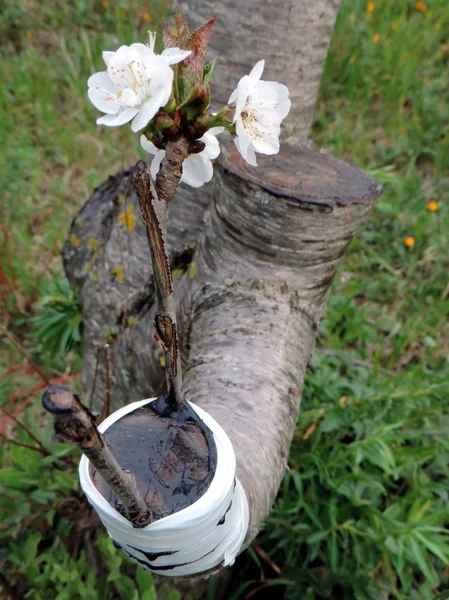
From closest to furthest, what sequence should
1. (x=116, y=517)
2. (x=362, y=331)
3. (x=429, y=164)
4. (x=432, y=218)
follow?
(x=116, y=517) < (x=362, y=331) < (x=432, y=218) < (x=429, y=164)

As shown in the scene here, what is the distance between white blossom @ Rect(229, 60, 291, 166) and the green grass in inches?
38.5

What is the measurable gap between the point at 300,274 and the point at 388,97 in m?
2.28

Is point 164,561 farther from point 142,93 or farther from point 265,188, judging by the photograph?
point 265,188

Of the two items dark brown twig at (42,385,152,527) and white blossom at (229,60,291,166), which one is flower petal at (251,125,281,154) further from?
dark brown twig at (42,385,152,527)

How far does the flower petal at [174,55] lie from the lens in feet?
1.67

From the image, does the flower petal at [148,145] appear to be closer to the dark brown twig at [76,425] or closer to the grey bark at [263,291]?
the dark brown twig at [76,425]

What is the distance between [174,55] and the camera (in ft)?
1.71

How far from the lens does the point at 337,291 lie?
2359mm

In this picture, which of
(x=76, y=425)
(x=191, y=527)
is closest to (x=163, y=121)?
(x=76, y=425)

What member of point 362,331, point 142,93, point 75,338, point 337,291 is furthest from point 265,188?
point 337,291

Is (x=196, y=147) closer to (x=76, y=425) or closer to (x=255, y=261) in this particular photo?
(x=76, y=425)

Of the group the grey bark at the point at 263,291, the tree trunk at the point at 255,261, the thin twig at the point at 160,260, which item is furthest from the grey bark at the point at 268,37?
the thin twig at the point at 160,260

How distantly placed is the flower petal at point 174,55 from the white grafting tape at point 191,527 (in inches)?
16.9

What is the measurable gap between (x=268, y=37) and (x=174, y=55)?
0.86 meters
